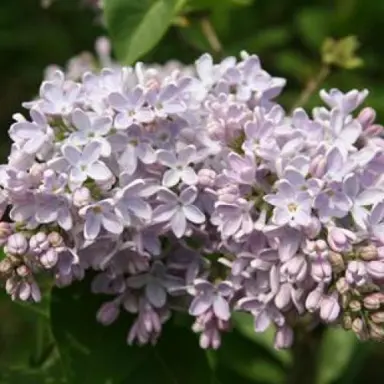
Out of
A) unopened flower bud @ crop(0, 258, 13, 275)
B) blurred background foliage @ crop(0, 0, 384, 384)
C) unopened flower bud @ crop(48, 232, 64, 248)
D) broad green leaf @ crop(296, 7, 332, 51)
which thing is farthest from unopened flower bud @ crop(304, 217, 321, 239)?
broad green leaf @ crop(296, 7, 332, 51)

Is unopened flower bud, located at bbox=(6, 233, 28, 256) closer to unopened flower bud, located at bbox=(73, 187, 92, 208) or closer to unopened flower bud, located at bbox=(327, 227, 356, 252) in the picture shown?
unopened flower bud, located at bbox=(73, 187, 92, 208)

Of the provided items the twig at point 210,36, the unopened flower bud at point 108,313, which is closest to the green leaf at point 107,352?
the unopened flower bud at point 108,313

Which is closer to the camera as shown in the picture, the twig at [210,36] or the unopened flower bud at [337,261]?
the unopened flower bud at [337,261]

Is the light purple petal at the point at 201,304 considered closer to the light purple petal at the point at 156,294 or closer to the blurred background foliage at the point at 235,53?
the light purple petal at the point at 156,294

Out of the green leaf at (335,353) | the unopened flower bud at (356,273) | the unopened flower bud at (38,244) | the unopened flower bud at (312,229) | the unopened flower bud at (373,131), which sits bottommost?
the green leaf at (335,353)

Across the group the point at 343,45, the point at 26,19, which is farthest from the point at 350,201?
the point at 26,19

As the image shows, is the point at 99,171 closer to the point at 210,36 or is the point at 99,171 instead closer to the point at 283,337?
the point at 283,337
